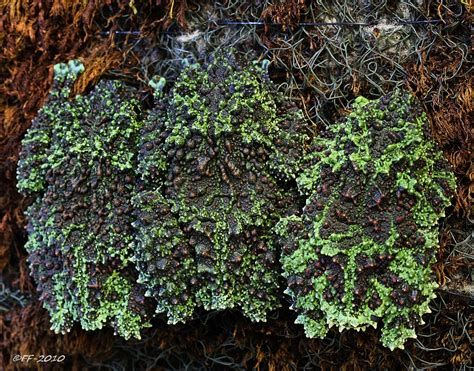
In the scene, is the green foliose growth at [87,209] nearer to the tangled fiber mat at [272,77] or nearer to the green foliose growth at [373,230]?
the tangled fiber mat at [272,77]

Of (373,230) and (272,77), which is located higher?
(272,77)

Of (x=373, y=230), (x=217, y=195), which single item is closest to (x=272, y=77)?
(x=217, y=195)

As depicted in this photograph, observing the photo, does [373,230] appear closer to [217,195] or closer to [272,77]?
[217,195]

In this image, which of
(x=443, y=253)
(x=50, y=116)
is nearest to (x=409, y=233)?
(x=443, y=253)

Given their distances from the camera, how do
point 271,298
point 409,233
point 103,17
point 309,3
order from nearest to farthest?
point 409,233 → point 271,298 → point 309,3 → point 103,17

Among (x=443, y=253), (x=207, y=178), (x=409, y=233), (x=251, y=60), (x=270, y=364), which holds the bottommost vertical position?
(x=270, y=364)

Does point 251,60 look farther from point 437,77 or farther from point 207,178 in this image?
point 437,77
